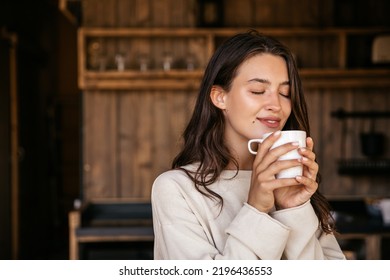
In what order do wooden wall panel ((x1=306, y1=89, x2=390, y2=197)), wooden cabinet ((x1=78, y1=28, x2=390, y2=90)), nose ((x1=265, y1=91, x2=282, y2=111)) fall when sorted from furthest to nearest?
1. wooden wall panel ((x1=306, y1=89, x2=390, y2=197))
2. wooden cabinet ((x1=78, y1=28, x2=390, y2=90))
3. nose ((x1=265, y1=91, x2=282, y2=111))

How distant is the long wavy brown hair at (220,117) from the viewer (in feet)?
3.74

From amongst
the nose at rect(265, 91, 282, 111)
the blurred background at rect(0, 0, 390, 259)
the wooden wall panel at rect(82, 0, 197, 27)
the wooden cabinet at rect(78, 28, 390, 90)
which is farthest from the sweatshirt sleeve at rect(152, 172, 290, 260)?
the wooden wall panel at rect(82, 0, 197, 27)

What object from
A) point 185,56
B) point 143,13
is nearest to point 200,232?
point 185,56

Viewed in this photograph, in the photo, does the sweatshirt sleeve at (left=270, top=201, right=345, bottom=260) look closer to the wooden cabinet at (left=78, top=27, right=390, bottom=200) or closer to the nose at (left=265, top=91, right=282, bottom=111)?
the nose at (left=265, top=91, right=282, bottom=111)

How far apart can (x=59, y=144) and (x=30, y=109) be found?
1656 millimetres

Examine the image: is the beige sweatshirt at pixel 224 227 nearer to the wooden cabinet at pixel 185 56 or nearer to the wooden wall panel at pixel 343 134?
the wooden cabinet at pixel 185 56

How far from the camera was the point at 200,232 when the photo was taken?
3.48ft

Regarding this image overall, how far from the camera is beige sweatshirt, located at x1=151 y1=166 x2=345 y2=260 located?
3.24 feet

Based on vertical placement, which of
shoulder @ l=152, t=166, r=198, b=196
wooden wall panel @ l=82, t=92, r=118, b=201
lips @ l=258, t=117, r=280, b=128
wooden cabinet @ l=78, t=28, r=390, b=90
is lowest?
wooden wall panel @ l=82, t=92, r=118, b=201

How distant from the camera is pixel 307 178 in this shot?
1.02m

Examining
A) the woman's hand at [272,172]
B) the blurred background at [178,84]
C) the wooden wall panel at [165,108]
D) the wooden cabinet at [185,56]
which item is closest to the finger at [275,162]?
the woman's hand at [272,172]

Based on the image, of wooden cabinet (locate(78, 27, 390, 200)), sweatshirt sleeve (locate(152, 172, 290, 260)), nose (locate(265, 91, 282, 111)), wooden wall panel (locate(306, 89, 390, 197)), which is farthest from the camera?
wooden wall panel (locate(306, 89, 390, 197))

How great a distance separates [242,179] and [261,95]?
0.66 ft

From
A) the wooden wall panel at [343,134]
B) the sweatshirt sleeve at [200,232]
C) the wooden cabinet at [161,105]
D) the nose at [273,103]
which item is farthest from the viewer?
the wooden wall panel at [343,134]
